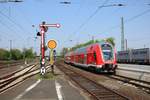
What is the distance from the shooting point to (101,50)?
103 ft

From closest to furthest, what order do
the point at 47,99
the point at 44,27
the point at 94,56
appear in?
the point at 47,99, the point at 44,27, the point at 94,56

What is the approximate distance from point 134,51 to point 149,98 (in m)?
45.3

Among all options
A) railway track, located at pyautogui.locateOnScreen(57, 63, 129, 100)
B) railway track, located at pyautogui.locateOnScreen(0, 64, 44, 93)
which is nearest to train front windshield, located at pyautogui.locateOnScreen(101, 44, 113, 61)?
railway track, located at pyautogui.locateOnScreen(0, 64, 44, 93)

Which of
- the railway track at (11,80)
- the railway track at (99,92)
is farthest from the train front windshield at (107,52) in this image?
the railway track at (99,92)

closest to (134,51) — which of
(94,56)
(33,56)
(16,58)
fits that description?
(94,56)

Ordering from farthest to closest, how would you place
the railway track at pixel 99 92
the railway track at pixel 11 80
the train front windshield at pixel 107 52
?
1. the train front windshield at pixel 107 52
2. the railway track at pixel 11 80
3. the railway track at pixel 99 92

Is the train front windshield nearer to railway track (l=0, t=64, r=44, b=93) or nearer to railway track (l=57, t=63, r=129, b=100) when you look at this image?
railway track (l=0, t=64, r=44, b=93)

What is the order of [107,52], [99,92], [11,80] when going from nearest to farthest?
[99,92]
[11,80]
[107,52]

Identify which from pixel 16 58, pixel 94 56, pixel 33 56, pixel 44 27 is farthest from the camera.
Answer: pixel 33 56

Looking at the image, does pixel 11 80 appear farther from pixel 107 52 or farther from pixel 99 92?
pixel 107 52

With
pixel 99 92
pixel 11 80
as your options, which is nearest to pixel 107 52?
pixel 11 80

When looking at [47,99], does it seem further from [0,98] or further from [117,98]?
[117,98]

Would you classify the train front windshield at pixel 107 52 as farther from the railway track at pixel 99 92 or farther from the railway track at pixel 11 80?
the railway track at pixel 99 92

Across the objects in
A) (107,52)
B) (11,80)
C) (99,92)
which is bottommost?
(99,92)
